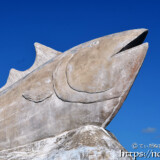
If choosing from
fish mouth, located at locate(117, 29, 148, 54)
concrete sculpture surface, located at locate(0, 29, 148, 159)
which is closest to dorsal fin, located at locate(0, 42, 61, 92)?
concrete sculpture surface, located at locate(0, 29, 148, 159)

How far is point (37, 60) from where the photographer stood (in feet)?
26.5

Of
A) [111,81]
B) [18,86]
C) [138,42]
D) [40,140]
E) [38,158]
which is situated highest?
[138,42]

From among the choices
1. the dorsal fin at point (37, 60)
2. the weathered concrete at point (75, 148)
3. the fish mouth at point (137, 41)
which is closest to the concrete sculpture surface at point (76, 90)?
the fish mouth at point (137, 41)

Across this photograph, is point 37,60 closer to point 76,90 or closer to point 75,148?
point 76,90

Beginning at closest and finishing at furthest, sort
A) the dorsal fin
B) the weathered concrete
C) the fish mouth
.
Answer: the weathered concrete
the fish mouth
the dorsal fin

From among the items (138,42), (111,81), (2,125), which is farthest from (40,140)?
(138,42)

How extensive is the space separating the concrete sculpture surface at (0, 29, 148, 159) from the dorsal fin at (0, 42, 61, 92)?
82 centimetres

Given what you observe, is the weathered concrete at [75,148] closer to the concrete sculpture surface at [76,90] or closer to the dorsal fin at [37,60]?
the concrete sculpture surface at [76,90]

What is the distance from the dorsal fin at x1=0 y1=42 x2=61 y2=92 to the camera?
8.00 meters

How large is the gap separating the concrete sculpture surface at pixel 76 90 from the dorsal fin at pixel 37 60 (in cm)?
82

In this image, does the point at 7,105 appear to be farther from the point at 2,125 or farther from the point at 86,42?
the point at 86,42

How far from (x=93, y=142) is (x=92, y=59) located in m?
1.66

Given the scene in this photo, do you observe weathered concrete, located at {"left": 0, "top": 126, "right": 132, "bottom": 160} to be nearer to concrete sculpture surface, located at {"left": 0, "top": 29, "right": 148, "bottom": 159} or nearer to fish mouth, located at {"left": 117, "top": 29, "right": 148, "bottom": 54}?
concrete sculpture surface, located at {"left": 0, "top": 29, "right": 148, "bottom": 159}

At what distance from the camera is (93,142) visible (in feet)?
19.5
